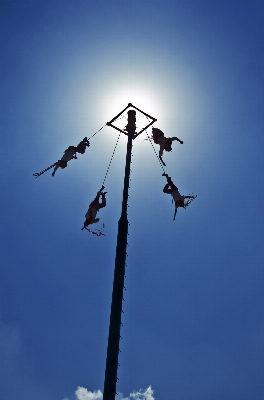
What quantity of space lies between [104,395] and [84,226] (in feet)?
18.6

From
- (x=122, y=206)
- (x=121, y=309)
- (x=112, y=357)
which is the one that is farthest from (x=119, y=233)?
(x=112, y=357)

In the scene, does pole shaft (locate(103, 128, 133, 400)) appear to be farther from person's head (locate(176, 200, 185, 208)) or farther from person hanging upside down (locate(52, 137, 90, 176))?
person hanging upside down (locate(52, 137, 90, 176))

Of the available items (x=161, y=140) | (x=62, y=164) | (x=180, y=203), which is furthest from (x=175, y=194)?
(x=62, y=164)

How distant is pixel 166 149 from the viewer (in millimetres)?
13422

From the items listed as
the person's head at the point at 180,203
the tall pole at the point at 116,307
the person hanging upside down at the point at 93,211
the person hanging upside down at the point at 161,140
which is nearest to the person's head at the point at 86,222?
the person hanging upside down at the point at 93,211

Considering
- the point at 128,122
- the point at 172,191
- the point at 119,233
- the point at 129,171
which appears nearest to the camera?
the point at 119,233

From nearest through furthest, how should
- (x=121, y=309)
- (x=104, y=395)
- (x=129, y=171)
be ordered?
(x=104, y=395)
(x=121, y=309)
(x=129, y=171)

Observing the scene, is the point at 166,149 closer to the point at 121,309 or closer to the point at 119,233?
the point at 119,233

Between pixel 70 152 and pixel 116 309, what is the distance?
739 cm

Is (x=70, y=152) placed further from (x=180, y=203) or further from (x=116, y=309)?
(x=116, y=309)

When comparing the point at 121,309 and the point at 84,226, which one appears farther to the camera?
the point at 84,226

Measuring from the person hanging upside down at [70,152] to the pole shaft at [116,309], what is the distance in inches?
170

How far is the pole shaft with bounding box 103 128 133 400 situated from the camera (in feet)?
23.7

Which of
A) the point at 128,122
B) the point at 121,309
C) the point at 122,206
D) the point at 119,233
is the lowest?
the point at 121,309
